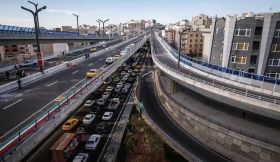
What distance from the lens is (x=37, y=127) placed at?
14875mm

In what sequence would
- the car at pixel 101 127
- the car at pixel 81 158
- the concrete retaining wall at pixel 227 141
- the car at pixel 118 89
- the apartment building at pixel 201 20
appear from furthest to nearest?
1. the apartment building at pixel 201 20
2. the car at pixel 118 89
3. the car at pixel 101 127
4. the concrete retaining wall at pixel 227 141
5. the car at pixel 81 158

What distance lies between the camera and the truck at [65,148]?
2133cm

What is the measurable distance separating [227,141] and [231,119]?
13.0ft

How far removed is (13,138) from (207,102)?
3047 cm

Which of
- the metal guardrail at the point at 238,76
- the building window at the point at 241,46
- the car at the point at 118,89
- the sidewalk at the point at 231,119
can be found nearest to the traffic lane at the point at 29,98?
the car at the point at 118,89

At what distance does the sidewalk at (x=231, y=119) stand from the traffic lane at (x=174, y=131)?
3.96 m

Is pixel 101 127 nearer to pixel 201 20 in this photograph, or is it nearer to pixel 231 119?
pixel 231 119

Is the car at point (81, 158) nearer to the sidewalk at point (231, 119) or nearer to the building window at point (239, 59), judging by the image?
the sidewalk at point (231, 119)

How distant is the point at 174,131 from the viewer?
106 ft

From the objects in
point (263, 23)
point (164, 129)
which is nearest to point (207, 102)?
point (164, 129)

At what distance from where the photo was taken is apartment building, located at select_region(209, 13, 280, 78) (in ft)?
127

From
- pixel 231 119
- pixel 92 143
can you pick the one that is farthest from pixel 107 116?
pixel 231 119

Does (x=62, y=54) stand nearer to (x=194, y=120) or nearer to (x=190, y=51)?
(x=194, y=120)

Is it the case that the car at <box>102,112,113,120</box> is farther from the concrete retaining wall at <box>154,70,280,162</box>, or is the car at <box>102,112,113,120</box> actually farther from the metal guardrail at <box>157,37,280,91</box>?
the metal guardrail at <box>157,37,280,91</box>
